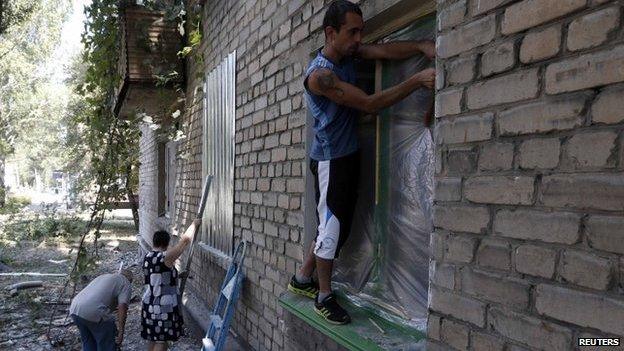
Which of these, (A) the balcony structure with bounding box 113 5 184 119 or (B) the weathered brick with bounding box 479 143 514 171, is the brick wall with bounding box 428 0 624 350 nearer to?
(B) the weathered brick with bounding box 479 143 514 171

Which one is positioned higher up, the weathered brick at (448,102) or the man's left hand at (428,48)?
the man's left hand at (428,48)

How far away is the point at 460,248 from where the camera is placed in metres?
1.55

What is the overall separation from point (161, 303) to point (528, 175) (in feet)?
12.8

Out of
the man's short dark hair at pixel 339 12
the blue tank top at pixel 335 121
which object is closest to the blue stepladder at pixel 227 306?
the blue tank top at pixel 335 121

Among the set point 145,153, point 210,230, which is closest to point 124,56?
point 210,230

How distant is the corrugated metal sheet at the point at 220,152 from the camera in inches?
180

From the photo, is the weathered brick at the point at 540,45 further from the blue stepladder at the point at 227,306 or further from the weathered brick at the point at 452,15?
the blue stepladder at the point at 227,306

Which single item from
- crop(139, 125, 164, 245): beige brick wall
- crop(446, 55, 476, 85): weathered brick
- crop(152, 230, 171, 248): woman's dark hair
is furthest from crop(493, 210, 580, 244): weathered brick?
crop(139, 125, 164, 245): beige brick wall

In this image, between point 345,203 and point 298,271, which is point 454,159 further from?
point 298,271

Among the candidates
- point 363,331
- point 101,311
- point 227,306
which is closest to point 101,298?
point 101,311

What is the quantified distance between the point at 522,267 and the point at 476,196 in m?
0.25

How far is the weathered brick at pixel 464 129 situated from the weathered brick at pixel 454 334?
570mm

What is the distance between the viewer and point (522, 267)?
134 cm

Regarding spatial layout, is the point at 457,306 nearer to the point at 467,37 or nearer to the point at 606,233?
the point at 606,233
